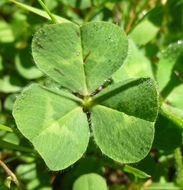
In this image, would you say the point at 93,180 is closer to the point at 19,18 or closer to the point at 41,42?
the point at 41,42

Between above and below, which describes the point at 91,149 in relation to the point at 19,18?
below

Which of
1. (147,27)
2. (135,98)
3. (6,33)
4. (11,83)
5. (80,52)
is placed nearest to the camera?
(135,98)

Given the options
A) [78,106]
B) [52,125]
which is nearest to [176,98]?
[78,106]

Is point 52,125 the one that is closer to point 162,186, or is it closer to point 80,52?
point 80,52

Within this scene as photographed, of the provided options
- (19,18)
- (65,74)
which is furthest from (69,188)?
(19,18)

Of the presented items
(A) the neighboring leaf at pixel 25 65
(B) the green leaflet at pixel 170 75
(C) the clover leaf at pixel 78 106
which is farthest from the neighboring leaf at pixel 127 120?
(A) the neighboring leaf at pixel 25 65

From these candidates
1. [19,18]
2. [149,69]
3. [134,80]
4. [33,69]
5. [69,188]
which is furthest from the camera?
[19,18]

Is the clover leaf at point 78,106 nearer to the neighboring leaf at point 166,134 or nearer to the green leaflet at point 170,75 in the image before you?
the neighboring leaf at point 166,134
